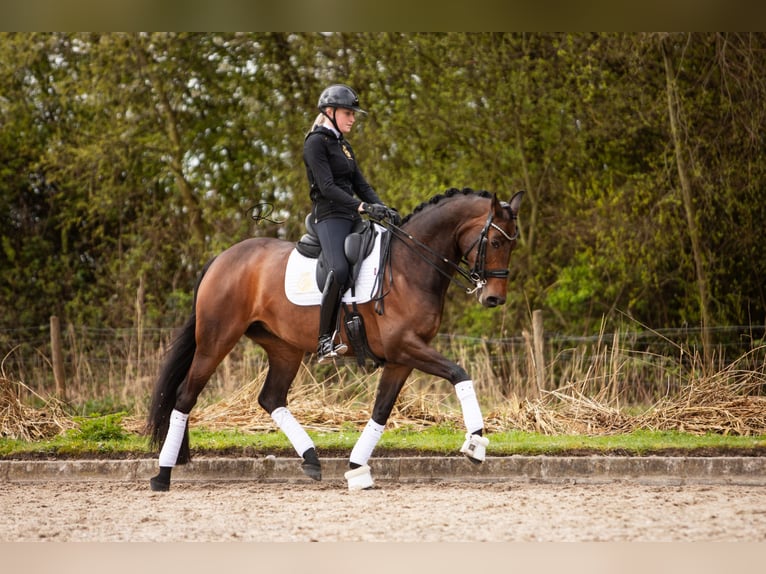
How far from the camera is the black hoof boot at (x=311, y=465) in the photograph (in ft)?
25.4

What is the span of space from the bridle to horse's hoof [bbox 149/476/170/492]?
2630 millimetres

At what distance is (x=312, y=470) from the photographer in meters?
7.77

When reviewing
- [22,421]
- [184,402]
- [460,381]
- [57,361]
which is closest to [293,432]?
[184,402]

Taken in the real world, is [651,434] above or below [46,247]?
below

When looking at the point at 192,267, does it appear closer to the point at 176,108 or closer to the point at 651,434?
the point at 176,108

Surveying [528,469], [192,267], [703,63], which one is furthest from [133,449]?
[703,63]

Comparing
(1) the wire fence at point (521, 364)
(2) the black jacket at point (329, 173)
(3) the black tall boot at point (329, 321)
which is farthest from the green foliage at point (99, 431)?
(2) the black jacket at point (329, 173)

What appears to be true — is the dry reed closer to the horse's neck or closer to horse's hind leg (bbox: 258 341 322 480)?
horse's hind leg (bbox: 258 341 322 480)

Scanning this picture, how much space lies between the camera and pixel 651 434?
370 inches

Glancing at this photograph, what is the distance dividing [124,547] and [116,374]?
8.72 metres

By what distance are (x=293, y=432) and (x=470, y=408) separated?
63.3 inches

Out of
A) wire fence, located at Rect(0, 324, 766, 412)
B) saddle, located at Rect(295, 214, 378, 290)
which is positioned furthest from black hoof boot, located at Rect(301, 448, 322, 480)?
wire fence, located at Rect(0, 324, 766, 412)
